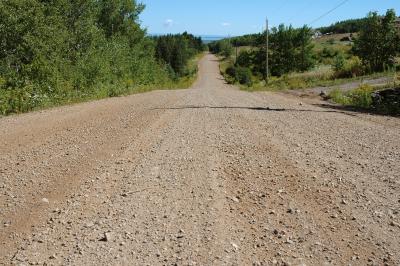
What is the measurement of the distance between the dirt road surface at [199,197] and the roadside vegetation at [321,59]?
916 centimetres

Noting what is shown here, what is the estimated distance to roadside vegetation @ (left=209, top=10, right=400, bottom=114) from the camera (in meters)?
33.2

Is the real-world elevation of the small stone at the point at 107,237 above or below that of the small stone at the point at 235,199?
above

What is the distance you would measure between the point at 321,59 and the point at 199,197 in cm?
8591

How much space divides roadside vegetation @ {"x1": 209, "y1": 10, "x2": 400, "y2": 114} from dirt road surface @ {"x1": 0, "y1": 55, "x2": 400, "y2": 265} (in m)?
9.16

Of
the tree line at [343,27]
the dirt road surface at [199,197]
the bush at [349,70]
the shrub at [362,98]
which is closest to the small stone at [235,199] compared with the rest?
the dirt road surface at [199,197]

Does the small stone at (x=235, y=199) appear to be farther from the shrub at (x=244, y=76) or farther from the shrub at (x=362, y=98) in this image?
the shrub at (x=244, y=76)

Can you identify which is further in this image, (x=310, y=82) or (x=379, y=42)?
(x=379, y=42)

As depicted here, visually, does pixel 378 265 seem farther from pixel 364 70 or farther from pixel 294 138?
pixel 364 70

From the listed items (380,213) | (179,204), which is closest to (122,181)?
(179,204)

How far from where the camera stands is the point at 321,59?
8638 cm

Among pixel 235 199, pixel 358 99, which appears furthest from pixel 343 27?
pixel 235 199

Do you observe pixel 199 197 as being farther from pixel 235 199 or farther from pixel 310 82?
pixel 310 82

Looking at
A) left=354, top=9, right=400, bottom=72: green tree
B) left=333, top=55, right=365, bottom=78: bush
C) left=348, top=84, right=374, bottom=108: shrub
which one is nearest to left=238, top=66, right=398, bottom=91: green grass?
left=333, top=55, right=365, bottom=78: bush

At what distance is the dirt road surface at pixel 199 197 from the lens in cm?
384
